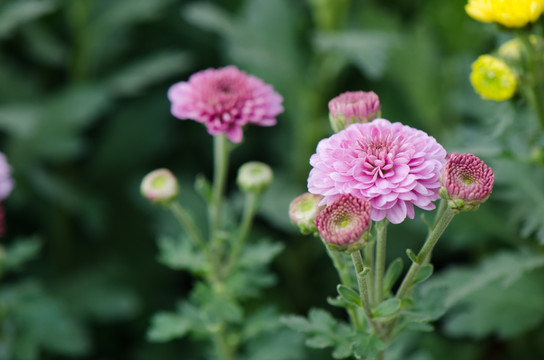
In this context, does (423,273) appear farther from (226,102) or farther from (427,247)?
(226,102)

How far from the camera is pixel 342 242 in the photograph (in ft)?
2.91

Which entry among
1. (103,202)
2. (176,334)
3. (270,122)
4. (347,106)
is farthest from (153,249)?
(347,106)

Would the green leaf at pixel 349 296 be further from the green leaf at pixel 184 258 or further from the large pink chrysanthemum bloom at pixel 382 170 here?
the green leaf at pixel 184 258

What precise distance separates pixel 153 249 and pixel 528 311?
1.38 metres

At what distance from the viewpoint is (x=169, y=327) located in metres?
1.41

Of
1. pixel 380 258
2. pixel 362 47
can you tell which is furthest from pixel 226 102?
pixel 362 47

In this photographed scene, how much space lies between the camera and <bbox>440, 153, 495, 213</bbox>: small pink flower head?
0.89 meters

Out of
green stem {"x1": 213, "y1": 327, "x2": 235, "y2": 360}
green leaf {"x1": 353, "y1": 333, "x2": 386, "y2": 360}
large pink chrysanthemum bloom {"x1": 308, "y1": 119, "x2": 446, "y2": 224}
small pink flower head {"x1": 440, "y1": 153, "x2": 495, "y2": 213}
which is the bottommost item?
green leaf {"x1": 353, "y1": 333, "x2": 386, "y2": 360}

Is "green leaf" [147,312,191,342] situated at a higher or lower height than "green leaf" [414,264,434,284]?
higher

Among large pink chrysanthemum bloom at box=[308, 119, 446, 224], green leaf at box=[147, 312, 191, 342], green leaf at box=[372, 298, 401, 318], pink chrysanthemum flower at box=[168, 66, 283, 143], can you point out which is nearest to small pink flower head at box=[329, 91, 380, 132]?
large pink chrysanthemum bloom at box=[308, 119, 446, 224]

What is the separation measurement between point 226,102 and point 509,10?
23.2 inches

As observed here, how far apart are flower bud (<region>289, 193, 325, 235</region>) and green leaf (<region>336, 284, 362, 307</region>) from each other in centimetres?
11

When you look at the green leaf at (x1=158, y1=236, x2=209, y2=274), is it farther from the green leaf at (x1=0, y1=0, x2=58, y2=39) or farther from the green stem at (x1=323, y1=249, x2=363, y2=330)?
the green leaf at (x1=0, y1=0, x2=58, y2=39)

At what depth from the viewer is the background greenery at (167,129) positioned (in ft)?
6.77
